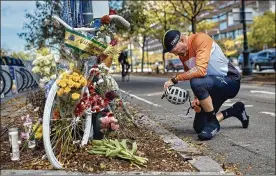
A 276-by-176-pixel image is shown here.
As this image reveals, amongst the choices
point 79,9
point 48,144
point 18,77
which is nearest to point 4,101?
point 18,77

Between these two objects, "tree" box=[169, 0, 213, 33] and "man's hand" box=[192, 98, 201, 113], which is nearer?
"man's hand" box=[192, 98, 201, 113]

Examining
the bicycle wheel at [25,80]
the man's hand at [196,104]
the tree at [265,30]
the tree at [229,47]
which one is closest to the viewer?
the man's hand at [196,104]

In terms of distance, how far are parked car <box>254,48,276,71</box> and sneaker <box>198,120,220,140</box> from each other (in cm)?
3090

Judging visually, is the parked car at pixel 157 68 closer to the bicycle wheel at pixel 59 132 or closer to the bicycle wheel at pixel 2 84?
the bicycle wheel at pixel 2 84

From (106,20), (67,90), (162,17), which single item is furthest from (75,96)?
(162,17)

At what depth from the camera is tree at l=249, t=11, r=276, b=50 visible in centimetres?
6394

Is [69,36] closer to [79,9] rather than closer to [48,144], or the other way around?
[48,144]

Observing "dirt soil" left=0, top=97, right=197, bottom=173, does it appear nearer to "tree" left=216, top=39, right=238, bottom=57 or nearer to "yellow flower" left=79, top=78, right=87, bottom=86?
"yellow flower" left=79, top=78, right=87, bottom=86

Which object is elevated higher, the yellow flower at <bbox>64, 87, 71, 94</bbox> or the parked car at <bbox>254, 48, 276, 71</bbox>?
the parked car at <bbox>254, 48, 276, 71</bbox>

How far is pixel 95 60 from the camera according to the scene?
13.2 feet

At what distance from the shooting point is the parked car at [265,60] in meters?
34.8

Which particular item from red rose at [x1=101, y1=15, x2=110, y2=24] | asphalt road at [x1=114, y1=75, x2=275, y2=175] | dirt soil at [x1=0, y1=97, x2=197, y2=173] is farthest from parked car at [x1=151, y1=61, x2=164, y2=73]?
red rose at [x1=101, y1=15, x2=110, y2=24]

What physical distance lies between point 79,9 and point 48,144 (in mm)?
1711

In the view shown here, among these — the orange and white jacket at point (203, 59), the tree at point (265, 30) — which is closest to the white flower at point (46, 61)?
the orange and white jacket at point (203, 59)
